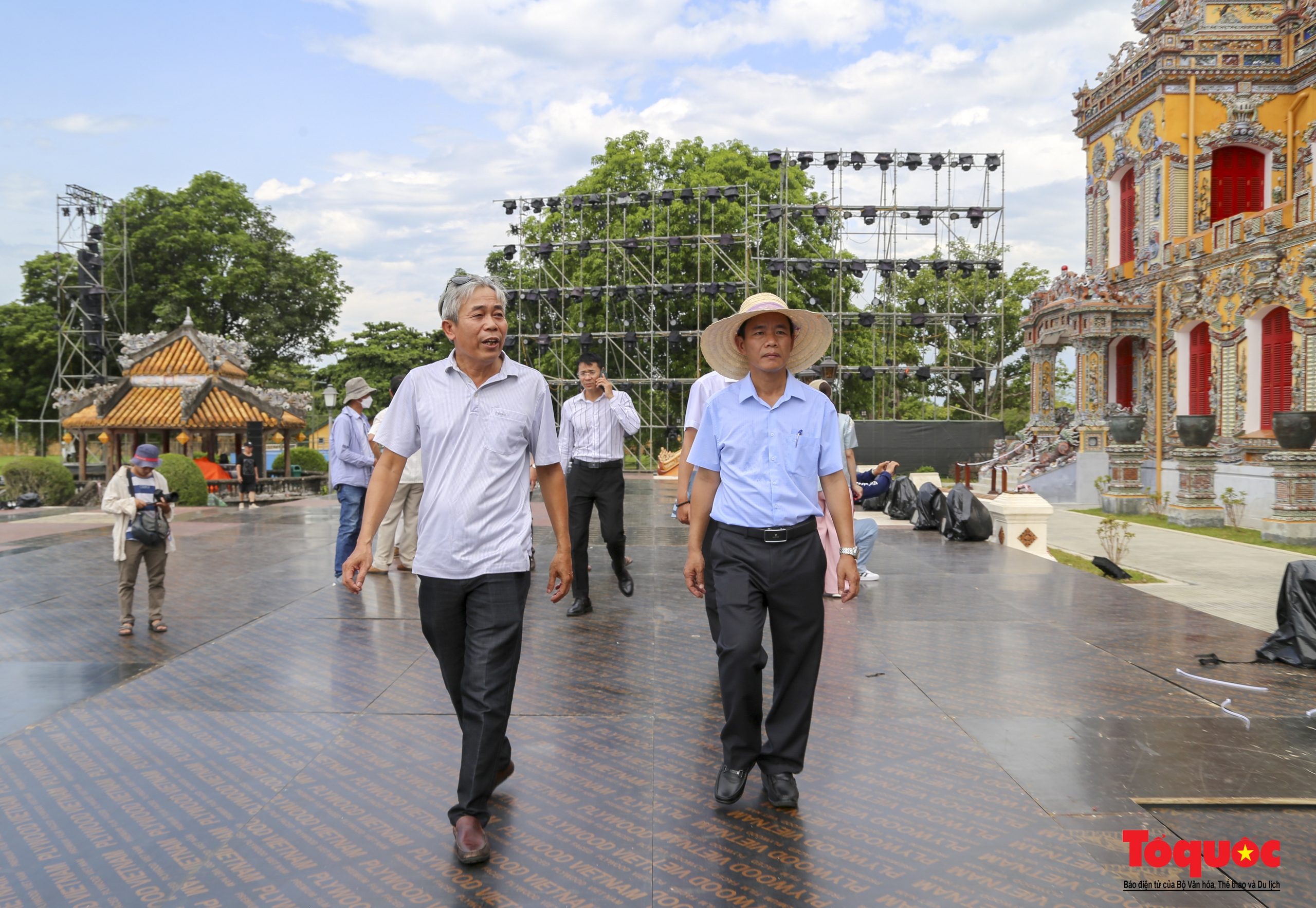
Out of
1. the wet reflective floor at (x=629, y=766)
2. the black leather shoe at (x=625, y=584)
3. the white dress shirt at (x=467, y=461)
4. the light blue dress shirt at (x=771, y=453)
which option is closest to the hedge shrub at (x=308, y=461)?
the wet reflective floor at (x=629, y=766)

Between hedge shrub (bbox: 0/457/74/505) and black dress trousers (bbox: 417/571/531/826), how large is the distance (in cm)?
Answer: 2061

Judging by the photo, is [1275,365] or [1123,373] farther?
[1123,373]

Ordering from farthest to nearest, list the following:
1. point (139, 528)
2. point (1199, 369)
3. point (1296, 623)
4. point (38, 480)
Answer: point (1199, 369), point (38, 480), point (139, 528), point (1296, 623)

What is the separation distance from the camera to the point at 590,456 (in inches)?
267

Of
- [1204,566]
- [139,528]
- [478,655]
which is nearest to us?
[478,655]

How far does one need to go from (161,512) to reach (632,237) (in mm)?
29094

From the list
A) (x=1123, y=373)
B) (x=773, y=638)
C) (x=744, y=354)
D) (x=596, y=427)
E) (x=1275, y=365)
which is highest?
(x=1123, y=373)

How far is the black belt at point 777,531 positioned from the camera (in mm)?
3369

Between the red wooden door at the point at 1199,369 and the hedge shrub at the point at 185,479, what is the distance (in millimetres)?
22214

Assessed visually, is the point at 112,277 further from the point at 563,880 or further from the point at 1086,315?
the point at 563,880

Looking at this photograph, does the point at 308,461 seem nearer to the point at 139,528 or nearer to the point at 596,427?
the point at 139,528

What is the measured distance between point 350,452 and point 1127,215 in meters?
24.3

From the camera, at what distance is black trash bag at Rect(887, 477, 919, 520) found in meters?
14.4

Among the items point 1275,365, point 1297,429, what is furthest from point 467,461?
point 1275,365
